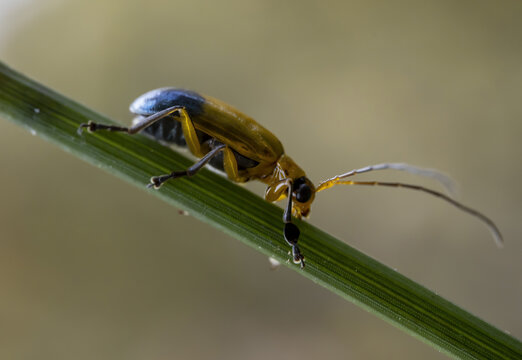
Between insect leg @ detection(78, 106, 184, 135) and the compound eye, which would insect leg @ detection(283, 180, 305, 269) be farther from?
insect leg @ detection(78, 106, 184, 135)

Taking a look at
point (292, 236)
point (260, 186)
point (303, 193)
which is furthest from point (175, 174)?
point (260, 186)

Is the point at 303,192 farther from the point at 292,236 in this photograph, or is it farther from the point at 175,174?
the point at 175,174

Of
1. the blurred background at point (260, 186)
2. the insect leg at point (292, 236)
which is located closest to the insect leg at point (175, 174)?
the insect leg at point (292, 236)

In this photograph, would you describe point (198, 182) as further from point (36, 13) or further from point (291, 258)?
point (36, 13)

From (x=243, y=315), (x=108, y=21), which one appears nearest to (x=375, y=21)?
(x=108, y=21)

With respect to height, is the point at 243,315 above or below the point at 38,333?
above

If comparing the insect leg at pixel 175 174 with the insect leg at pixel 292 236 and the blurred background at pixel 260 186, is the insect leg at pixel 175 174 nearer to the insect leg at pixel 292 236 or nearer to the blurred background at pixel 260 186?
the insect leg at pixel 292 236
